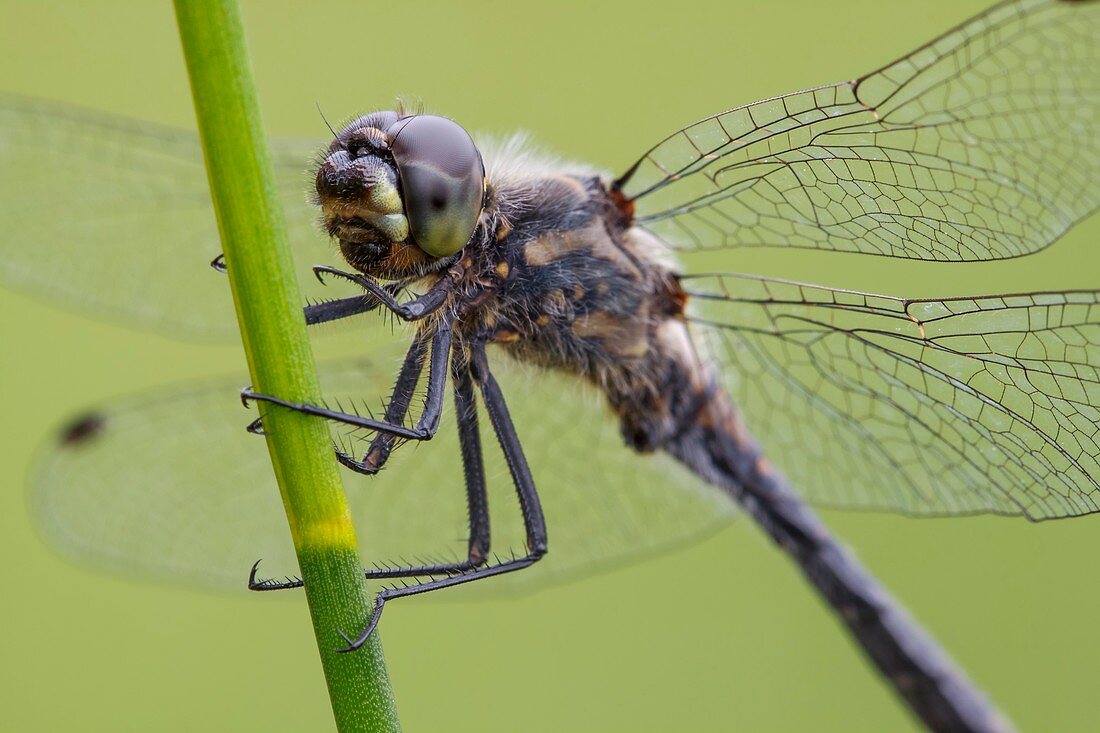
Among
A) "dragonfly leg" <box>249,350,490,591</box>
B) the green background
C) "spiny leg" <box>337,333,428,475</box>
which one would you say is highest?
"spiny leg" <box>337,333,428,475</box>

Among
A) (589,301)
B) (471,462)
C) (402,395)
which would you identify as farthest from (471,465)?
(589,301)

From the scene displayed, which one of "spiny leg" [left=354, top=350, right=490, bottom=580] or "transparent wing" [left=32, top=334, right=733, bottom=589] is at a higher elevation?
"spiny leg" [left=354, top=350, right=490, bottom=580]

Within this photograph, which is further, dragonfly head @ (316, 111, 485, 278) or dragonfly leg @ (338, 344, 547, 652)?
dragonfly leg @ (338, 344, 547, 652)

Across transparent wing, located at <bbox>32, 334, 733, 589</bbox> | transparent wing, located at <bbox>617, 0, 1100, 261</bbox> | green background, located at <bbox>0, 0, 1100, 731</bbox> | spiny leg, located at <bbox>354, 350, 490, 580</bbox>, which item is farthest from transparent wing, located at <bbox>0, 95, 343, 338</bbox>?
green background, located at <bbox>0, 0, 1100, 731</bbox>

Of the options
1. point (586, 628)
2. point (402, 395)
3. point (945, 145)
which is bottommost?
point (586, 628)

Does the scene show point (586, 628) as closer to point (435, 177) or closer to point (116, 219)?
point (116, 219)

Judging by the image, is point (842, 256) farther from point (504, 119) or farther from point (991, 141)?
point (991, 141)

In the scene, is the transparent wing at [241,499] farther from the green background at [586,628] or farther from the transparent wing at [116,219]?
the green background at [586,628]

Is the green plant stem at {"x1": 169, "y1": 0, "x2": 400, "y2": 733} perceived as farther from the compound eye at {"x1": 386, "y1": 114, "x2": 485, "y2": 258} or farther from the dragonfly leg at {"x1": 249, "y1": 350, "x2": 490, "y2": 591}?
the dragonfly leg at {"x1": 249, "y1": 350, "x2": 490, "y2": 591}
